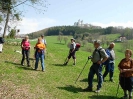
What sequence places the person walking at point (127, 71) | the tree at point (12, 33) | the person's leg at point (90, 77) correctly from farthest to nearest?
the tree at point (12, 33)
the person's leg at point (90, 77)
the person walking at point (127, 71)

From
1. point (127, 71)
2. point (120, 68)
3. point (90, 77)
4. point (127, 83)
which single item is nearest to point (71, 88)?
point (90, 77)

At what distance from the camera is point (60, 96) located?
31.5ft

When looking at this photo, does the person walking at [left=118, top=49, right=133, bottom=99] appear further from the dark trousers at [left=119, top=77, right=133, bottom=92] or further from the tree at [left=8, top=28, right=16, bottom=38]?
the tree at [left=8, top=28, right=16, bottom=38]

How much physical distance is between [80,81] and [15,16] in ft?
Result: 53.4

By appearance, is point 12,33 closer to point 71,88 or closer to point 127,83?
point 71,88

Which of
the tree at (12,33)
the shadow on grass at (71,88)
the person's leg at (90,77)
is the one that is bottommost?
the shadow on grass at (71,88)

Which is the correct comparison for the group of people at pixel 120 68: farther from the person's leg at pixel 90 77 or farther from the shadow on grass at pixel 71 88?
the shadow on grass at pixel 71 88

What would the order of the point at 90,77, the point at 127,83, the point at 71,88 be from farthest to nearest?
1. the point at 71,88
2. the point at 90,77
3. the point at 127,83

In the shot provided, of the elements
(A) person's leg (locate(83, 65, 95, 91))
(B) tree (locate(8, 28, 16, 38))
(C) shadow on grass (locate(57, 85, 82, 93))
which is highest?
(B) tree (locate(8, 28, 16, 38))

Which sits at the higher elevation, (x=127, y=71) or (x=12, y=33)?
(x=12, y=33)

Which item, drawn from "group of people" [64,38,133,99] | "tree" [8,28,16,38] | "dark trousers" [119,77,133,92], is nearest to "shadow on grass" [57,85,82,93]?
"group of people" [64,38,133,99]

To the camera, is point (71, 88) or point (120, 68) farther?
point (71, 88)

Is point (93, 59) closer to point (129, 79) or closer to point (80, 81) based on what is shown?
point (129, 79)

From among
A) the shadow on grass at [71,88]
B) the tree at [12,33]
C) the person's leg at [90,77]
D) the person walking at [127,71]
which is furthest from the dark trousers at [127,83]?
the tree at [12,33]
